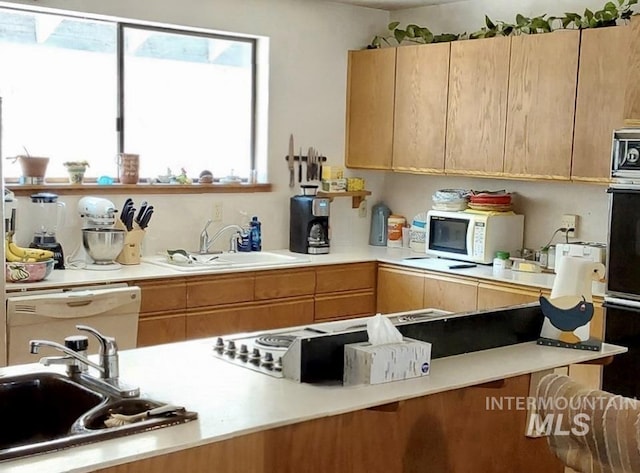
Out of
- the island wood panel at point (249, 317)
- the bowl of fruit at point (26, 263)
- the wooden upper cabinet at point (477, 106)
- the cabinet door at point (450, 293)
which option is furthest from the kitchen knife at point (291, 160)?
the bowl of fruit at point (26, 263)

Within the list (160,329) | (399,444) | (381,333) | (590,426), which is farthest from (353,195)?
(590,426)

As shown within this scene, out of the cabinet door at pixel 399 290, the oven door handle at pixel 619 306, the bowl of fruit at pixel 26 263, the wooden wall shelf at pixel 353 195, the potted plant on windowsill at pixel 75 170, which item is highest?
the potted plant on windowsill at pixel 75 170

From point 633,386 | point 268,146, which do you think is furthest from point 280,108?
point 633,386

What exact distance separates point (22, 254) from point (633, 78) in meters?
3.01

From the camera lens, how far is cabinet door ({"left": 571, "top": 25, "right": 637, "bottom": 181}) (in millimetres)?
4117

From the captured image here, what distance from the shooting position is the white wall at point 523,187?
4629 millimetres

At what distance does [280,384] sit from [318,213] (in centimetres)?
289

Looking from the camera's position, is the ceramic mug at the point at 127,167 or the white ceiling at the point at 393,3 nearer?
the ceramic mug at the point at 127,167

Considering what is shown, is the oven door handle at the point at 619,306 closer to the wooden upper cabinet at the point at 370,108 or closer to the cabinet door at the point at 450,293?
the cabinet door at the point at 450,293

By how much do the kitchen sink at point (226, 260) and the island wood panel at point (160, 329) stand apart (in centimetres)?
28

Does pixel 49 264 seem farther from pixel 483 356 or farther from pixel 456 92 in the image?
pixel 456 92

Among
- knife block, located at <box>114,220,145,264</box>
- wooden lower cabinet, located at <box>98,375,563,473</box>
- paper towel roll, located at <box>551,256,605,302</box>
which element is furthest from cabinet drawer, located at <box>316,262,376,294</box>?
wooden lower cabinet, located at <box>98,375,563,473</box>

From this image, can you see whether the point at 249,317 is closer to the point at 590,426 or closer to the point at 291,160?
the point at 291,160

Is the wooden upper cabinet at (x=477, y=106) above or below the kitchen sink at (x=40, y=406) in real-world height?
above
